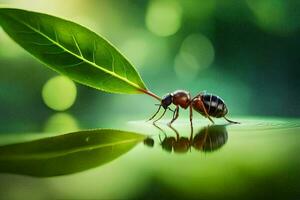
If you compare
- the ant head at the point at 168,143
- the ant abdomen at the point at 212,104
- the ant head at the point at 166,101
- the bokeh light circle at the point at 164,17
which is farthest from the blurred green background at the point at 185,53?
the ant head at the point at 168,143

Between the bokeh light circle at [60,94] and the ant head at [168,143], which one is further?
the bokeh light circle at [60,94]

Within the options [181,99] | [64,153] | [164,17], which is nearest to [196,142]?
[64,153]

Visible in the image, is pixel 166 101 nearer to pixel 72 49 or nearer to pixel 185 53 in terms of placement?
pixel 72 49

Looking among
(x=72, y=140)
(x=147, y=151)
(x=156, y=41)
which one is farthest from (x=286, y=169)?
(x=156, y=41)

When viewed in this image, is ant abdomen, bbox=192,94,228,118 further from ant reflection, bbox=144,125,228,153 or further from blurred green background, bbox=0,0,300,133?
blurred green background, bbox=0,0,300,133

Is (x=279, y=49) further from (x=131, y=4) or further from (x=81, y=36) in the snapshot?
(x=81, y=36)

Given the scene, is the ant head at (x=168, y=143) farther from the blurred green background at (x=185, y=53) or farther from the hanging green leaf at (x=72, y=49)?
the blurred green background at (x=185, y=53)
